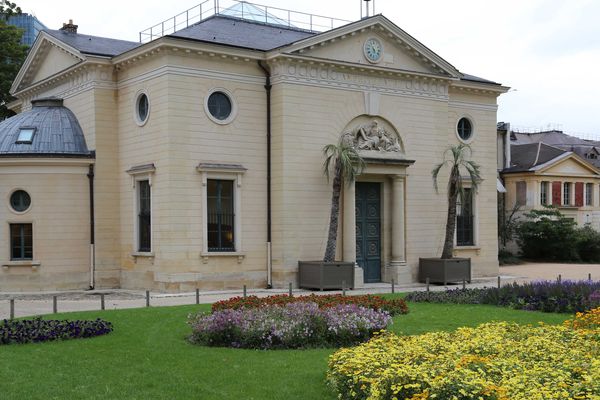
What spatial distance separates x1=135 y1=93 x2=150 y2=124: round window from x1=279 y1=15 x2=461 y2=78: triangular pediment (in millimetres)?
5041

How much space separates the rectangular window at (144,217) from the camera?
27359mm

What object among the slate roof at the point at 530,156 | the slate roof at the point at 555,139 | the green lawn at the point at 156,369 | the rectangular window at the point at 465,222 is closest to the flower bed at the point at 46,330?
the green lawn at the point at 156,369

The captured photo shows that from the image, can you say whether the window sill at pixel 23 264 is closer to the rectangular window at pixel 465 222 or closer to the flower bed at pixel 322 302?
the flower bed at pixel 322 302

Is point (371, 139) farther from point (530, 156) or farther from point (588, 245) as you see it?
point (530, 156)

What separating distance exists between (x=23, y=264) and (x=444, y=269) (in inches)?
595

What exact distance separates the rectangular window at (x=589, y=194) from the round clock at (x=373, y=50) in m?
29.6

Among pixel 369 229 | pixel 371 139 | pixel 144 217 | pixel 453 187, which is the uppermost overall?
pixel 371 139

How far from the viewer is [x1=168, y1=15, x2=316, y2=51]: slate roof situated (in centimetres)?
2823

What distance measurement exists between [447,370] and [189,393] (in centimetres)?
358

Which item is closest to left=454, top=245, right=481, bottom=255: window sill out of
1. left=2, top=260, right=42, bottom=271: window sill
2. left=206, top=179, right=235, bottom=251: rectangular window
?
left=206, top=179, right=235, bottom=251: rectangular window

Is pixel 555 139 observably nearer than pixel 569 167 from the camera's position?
No

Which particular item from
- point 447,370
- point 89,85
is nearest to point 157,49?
point 89,85

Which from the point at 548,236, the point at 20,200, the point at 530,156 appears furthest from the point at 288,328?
the point at 530,156

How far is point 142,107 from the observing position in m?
27.8
